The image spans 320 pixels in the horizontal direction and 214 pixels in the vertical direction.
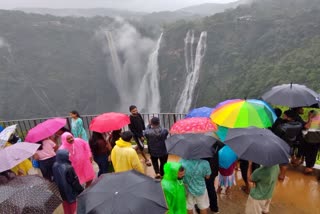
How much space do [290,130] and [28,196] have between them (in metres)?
4.01

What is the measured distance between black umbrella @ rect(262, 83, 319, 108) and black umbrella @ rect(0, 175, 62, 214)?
13.3 ft

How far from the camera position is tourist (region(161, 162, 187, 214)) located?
2.93 meters

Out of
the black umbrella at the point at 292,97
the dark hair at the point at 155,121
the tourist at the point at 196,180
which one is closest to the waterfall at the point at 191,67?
the black umbrella at the point at 292,97

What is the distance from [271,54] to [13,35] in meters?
54.5

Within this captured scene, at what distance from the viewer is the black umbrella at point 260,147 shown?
3.01 metres

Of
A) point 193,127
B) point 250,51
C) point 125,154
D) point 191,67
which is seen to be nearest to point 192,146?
point 193,127

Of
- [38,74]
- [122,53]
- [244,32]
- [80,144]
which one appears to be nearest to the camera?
[80,144]

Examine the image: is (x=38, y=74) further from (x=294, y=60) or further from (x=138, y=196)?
(x=138, y=196)

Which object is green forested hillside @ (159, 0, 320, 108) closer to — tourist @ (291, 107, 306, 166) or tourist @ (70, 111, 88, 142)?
tourist @ (291, 107, 306, 166)

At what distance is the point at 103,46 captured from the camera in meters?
62.1

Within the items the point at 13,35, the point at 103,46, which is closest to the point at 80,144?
the point at 103,46

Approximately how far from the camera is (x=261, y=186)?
11.5 ft

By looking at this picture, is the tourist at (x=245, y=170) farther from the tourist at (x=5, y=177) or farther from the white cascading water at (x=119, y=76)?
the white cascading water at (x=119, y=76)

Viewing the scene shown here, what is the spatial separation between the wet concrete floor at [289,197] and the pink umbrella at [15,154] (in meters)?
1.45
